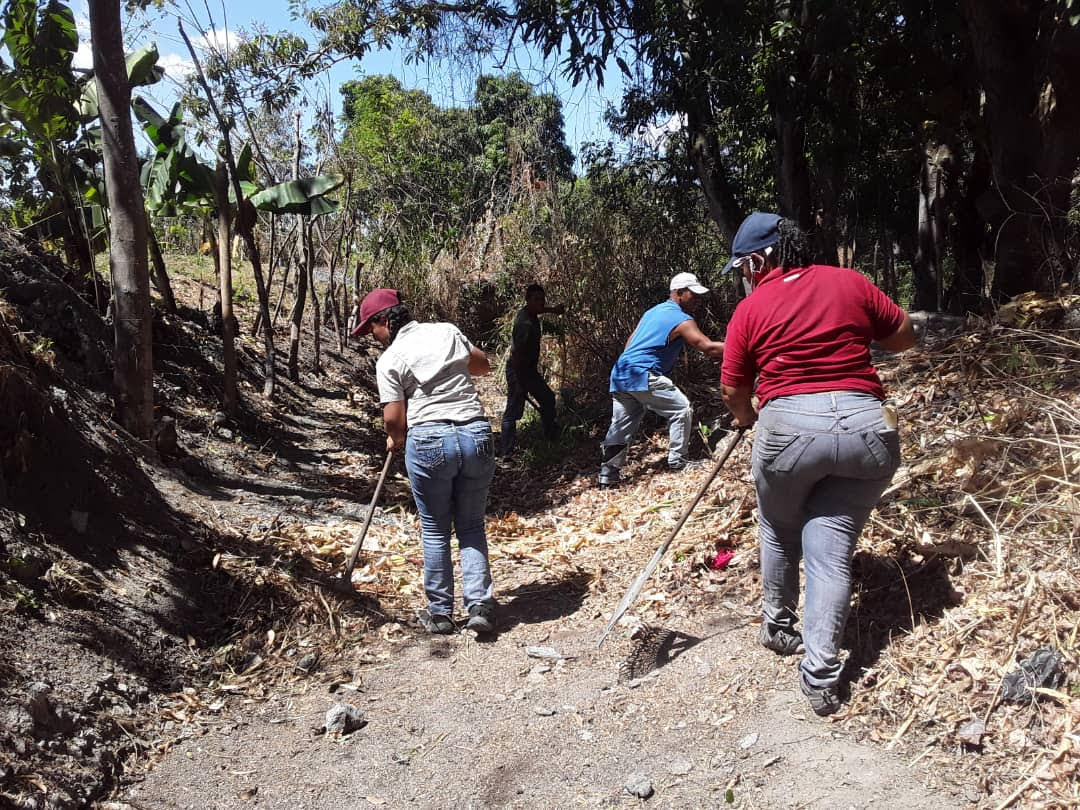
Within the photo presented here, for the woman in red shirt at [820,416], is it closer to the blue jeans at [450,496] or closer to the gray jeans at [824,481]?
the gray jeans at [824,481]

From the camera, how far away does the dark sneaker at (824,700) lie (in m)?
3.55

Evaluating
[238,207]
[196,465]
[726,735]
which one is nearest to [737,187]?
[238,207]

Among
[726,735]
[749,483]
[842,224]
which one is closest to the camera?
[726,735]

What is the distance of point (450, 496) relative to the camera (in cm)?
489

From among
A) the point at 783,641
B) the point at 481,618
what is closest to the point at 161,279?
the point at 481,618

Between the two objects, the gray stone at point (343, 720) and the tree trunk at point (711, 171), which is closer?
the gray stone at point (343, 720)

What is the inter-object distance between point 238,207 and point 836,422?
27.0 feet

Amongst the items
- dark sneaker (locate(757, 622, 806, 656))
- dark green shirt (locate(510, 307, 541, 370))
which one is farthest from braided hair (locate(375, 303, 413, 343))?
dark green shirt (locate(510, 307, 541, 370))

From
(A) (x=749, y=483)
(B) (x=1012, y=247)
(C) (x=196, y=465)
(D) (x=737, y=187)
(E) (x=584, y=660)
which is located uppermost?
(D) (x=737, y=187)

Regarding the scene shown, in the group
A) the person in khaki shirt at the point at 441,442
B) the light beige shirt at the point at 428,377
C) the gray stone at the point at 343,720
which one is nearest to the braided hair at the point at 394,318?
the person in khaki shirt at the point at 441,442

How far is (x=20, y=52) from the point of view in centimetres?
725

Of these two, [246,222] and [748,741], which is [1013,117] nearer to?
[748,741]

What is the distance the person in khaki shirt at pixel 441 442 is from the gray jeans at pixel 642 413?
2.64 meters

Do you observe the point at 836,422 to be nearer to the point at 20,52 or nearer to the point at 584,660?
the point at 584,660
